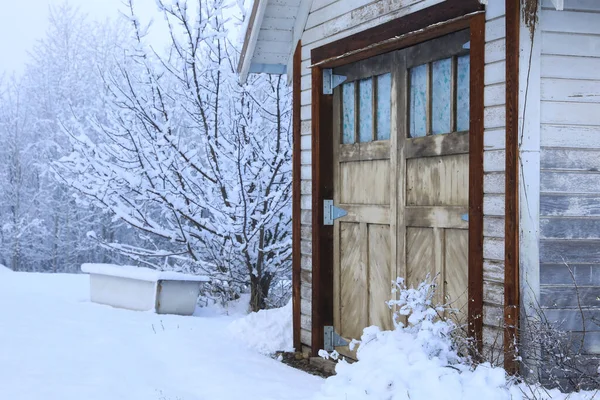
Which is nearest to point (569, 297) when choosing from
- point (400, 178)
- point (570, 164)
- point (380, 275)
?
point (570, 164)

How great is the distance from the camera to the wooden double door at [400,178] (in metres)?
5.13

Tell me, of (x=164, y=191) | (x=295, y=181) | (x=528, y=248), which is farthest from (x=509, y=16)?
(x=164, y=191)

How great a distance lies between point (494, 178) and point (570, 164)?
443mm

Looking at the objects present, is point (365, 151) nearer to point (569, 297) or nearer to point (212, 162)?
point (569, 297)

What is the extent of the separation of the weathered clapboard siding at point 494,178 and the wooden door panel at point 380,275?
1.26 metres

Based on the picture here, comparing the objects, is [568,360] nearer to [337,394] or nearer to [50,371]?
[337,394]

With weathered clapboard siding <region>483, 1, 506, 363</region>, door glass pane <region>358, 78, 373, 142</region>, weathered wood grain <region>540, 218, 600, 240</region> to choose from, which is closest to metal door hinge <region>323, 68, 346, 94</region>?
door glass pane <region>358, 78, 373, 142</region>

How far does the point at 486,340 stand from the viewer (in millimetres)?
4637

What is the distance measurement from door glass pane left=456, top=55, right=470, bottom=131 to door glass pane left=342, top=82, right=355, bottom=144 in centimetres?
131

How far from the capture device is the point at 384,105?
5.92 m

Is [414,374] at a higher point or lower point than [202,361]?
higher

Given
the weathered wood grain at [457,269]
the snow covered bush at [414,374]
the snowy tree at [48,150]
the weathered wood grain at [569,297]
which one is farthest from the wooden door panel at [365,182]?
the snowy tree at [48,150]

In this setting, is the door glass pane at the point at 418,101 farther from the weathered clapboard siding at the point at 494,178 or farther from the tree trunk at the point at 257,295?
the tree trunk at the point at 257,295

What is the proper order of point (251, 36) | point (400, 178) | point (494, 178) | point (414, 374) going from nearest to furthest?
point (414, 374), point (494, 178), point (400, 178), point (251, 36)
